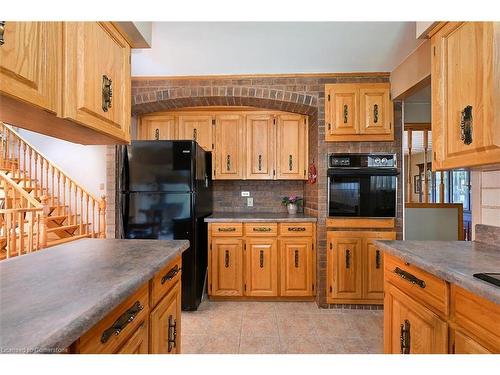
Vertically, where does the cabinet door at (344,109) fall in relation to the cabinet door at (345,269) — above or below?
above

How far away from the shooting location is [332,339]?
234 cm

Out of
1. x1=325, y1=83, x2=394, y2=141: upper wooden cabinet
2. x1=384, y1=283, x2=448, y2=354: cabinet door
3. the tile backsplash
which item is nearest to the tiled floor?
x1=384, y1=283, x2=448, y2=354: cabinet door

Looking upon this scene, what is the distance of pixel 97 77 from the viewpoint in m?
1.25

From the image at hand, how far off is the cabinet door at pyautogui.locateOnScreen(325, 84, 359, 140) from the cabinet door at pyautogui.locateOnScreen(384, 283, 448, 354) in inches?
68.8

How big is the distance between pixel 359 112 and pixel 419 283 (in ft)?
6.78

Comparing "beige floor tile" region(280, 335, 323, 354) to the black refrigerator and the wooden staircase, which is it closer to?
the black refrigerator

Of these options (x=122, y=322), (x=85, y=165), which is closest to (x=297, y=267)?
(x=122, y=322)

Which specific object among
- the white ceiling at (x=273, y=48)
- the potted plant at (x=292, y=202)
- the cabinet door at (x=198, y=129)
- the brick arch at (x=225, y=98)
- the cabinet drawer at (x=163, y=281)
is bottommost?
the cabinet drawer at (x=163, y=281)

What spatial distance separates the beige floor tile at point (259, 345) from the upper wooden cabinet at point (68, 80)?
5.90 ft

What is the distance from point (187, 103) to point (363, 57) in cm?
192

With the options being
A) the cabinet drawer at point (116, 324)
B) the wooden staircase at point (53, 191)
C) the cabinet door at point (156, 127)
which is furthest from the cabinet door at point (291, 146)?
the wooden staircase at point (53, 191)

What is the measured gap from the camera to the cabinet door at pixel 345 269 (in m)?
2.92

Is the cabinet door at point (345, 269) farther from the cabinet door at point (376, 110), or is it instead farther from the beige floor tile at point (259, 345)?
the cabinet door at point (376, 110)
